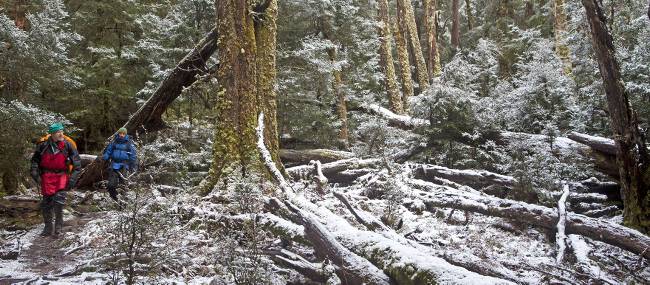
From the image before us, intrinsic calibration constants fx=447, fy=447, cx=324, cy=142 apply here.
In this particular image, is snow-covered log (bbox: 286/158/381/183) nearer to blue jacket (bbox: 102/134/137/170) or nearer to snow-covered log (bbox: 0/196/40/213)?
blue jacket (bbox: 102/134/137/170)

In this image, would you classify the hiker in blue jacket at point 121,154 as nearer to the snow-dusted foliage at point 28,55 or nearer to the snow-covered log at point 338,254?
the snow-dusted foliage at point 28,55

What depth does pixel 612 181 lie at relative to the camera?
29.1ft

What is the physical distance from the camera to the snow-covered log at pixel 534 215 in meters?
5.79

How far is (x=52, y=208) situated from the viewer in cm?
784

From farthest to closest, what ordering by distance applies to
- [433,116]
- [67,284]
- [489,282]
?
[433,116] < [67,284] < [489,282]

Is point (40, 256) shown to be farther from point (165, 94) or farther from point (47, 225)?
point (165, 94)

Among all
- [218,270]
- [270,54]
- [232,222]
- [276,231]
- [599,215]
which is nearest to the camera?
[218,270]

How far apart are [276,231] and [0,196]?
8.20m

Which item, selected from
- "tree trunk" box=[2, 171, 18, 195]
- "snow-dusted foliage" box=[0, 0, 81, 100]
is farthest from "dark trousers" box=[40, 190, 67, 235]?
"tree trunk" box=[2, 171, 18, 195]

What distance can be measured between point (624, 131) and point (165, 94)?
9317mm

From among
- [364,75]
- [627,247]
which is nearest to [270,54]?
[627,247]

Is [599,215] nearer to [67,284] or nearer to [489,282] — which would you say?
[489,282]

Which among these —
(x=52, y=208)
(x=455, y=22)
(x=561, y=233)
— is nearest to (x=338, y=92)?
(x=455, y=22)

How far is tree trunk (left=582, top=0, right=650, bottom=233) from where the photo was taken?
22.4 feet
